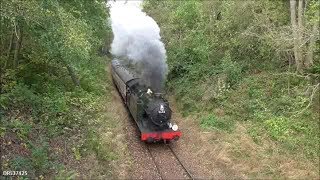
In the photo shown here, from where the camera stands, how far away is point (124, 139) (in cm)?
1603

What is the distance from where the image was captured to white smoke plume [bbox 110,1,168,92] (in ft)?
64.2

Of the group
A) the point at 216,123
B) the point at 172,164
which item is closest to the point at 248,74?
the point at 216,123

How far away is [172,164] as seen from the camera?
1462 centimetres

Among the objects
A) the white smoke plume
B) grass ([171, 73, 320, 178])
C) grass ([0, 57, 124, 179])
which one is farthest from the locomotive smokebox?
the white smoke plume

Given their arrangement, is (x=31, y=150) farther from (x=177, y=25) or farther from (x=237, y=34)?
(x=177, y=25)

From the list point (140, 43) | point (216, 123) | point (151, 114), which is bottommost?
point (216, 123)

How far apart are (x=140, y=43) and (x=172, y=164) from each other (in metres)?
12.1

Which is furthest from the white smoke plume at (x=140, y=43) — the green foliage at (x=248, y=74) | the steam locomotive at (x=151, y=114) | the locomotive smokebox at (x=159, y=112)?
the locomotive smokebox at (x=159, y=112)

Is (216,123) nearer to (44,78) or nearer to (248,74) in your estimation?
(248,74)

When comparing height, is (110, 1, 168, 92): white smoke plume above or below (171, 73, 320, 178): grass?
above

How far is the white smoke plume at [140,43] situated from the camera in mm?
19562

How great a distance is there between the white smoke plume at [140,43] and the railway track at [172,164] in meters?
3.52

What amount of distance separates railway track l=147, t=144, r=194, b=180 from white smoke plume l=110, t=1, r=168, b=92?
11.5 ft

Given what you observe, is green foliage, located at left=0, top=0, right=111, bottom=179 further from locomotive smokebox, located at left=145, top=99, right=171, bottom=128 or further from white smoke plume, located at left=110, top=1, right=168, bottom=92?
white smoke plume, located at left=110, top=1, right=168, bottom=92
